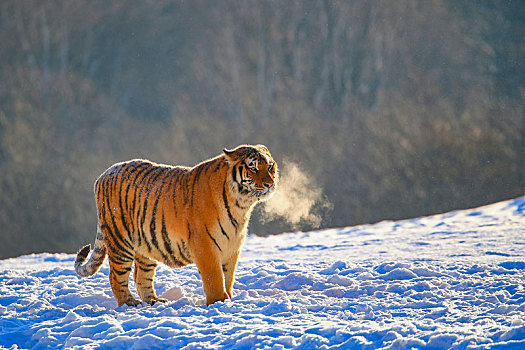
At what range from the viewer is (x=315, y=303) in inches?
190

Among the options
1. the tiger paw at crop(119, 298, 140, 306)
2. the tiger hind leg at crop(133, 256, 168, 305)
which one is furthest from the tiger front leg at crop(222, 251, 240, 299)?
the tiger paw at crop(119, 298, 140, 306)

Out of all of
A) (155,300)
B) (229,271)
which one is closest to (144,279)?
(155,300)

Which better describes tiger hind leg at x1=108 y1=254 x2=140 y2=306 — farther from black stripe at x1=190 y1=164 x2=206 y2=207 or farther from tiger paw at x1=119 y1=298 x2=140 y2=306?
black stripe at x1=190 y1=164 x2=206 y2=207

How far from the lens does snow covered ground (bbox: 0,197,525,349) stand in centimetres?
372

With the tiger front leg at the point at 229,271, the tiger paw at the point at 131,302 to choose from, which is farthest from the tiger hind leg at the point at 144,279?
the tiger front leg at the point at 229,271

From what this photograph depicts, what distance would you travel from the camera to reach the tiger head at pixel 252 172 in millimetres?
4575

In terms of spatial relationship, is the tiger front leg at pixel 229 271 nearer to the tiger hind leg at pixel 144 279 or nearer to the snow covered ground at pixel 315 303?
the snow covered ground at pixel 315 303

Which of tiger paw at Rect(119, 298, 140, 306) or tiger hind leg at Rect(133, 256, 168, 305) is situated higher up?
tiger hind leg at Rect(133, 256, 168, 305)

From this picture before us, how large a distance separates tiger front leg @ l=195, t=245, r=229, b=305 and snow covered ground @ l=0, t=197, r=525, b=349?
0.12 meters

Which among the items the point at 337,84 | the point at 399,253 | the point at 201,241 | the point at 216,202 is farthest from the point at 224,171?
the point at 337,84

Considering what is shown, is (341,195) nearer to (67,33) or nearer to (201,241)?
(67,33)

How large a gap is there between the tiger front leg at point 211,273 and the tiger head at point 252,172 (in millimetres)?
510

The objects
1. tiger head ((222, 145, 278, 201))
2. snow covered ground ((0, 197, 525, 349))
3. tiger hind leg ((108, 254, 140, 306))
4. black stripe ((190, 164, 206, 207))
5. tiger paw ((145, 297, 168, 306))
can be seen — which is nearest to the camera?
snow covered ground ((0, 197, 525, 349))

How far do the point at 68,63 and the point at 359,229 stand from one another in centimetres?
1046
